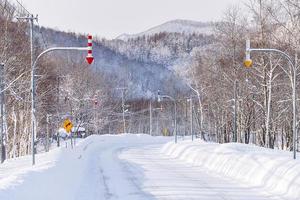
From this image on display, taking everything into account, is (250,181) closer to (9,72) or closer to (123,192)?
(123,192)

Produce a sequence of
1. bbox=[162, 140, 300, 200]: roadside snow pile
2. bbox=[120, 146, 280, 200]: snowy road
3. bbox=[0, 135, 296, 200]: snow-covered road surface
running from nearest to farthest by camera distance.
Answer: bbox=[0, 135, 296, 200]: snow-covered road surface
bbox=[120, 146, 280, 200]: snowy road
bbox=[162, 140, 300, 200]: roadside snow pile

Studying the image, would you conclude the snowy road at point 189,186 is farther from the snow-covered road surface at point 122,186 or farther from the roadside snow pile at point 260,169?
the roadside snow pile at point 260,169

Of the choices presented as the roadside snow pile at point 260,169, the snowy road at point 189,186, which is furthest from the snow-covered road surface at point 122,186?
the roadside snow pile at point 260,169

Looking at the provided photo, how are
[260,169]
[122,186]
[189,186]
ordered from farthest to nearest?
[260,169] < [122,186] < [189,186]

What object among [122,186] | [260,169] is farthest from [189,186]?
[260,169]

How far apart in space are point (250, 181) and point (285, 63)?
2828 cm

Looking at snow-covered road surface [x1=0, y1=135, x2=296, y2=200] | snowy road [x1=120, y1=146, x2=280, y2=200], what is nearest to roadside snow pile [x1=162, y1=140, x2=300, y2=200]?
snow-covered road surface [x1=0, y1=135, x2=296, y2=200]

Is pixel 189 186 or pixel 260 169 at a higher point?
pixel 260 169

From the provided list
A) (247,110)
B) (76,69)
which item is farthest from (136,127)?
(247,110)

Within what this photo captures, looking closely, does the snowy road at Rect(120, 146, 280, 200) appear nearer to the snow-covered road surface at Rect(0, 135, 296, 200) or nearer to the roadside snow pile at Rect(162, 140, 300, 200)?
the snow-covered road surface at Rect(0, 135, 296, 200)

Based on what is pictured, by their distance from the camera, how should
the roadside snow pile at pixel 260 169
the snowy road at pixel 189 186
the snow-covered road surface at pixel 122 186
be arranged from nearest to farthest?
the snow-covered road surface at pixel 122 186
the snowy road at pixel 189 186
the roadside snow pile at pixel 260 169

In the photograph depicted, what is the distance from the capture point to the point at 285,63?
46.0 m

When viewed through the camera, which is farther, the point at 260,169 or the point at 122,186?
the point at 260,169

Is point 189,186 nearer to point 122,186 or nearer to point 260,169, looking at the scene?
point 122,186
